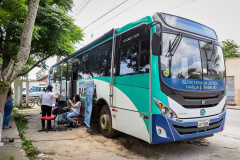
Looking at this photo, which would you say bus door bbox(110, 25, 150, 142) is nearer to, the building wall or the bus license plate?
the bus license plate

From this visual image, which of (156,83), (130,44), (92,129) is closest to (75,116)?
(92,129)

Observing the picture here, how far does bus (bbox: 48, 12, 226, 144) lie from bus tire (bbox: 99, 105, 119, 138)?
0.10ft

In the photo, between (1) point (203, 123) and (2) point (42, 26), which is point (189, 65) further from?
(2) point (42, 26)

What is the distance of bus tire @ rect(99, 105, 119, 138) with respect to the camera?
221 inches

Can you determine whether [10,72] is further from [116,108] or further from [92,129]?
[92,129]

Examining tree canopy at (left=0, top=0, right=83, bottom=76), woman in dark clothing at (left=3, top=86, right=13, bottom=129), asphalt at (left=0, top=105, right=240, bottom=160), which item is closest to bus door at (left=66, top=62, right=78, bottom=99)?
tree canopy at (left=0, top=0, right=83, bottom=76)

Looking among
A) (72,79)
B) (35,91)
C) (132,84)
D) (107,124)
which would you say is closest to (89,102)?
(107,124)

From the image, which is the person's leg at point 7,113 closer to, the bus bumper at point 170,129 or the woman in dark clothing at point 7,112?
the woman in dark clothing at point 7,112

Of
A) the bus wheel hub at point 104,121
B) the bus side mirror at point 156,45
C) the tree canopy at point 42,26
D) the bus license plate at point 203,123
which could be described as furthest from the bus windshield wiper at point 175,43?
the tree canopy at point 42,26

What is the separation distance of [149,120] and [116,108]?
1.40m

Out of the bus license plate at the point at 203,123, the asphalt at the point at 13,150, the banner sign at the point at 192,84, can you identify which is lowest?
the asphalt at the point at 13,150

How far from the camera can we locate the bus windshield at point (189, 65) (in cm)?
419

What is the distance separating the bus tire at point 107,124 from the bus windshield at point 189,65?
239 centimetres

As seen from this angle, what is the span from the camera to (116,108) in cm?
525
